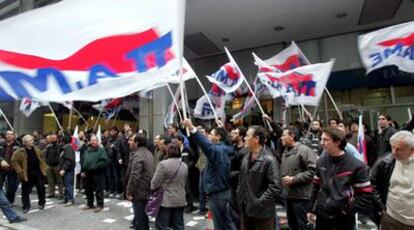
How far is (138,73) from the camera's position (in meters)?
3.38

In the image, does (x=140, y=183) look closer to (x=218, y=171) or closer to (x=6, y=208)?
(x=218, y=171)

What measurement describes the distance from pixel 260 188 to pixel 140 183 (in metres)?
2.63

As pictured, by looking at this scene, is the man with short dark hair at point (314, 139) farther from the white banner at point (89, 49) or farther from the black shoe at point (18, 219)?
the black shoe at point (18, 219)

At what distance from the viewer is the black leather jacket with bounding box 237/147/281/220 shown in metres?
3.74

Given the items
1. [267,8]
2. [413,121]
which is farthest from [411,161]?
[267,8]

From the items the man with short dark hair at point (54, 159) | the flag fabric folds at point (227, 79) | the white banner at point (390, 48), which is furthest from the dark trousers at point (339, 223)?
the man with short dark hair at point (54, 159)

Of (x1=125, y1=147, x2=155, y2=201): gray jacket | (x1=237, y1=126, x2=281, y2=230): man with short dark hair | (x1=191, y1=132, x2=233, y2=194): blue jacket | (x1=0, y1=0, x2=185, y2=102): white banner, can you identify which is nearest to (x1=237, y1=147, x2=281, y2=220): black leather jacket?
(x1=237, y1=126, x2=281, y2=230): man with short dark hair

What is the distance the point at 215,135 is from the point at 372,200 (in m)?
2.62

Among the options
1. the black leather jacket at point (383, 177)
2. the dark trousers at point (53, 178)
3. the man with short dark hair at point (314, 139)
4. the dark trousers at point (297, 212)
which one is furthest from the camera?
the dark trousers at point (53, 178)

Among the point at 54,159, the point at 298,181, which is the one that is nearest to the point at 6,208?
the point at 54,159

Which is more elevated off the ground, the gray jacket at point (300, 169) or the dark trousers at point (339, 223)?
the gray jacket at point (300, 169)

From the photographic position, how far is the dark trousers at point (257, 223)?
12.6 ft

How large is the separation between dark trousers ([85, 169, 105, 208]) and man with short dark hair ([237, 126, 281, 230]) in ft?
17.6

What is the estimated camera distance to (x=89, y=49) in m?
3.42
